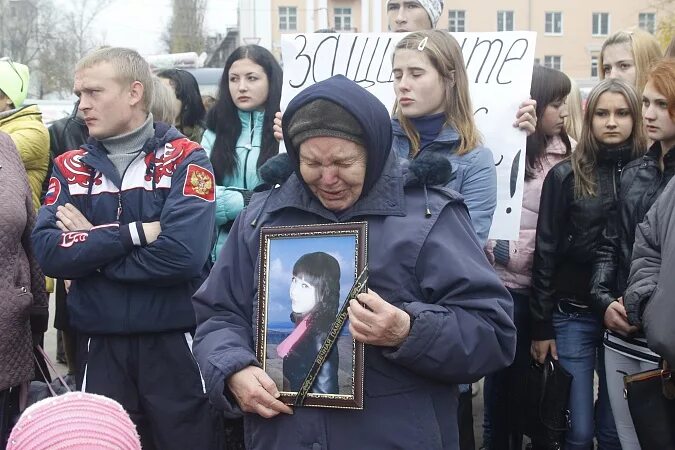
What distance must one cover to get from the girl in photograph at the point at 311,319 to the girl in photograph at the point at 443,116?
1.34m

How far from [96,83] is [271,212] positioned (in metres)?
1.55

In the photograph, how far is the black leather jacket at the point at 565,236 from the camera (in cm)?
394

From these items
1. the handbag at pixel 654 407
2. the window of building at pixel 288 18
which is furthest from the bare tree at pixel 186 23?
the handbag at pixel 654 407

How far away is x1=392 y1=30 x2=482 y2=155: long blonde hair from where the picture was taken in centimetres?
343

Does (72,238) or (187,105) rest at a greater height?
(187,105)

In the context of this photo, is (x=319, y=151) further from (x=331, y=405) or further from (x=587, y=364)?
(x=587, y=364)

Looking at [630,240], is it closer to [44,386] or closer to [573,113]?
[573,113]

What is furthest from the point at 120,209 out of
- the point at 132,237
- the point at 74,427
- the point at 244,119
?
the point at 74,427

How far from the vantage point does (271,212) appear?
235cm

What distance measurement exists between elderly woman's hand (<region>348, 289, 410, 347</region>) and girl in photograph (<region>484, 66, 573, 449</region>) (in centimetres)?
224

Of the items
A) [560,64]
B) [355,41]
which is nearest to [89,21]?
[560,64]

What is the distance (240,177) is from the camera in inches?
172

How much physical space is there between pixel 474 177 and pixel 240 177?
4.66 ft

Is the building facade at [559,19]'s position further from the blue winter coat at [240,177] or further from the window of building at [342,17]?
the blue winter coat at [240,177]
